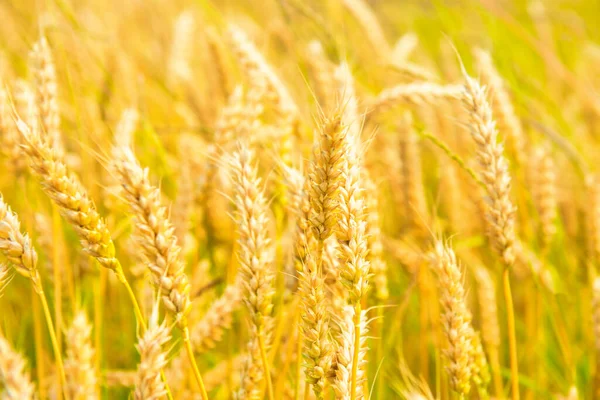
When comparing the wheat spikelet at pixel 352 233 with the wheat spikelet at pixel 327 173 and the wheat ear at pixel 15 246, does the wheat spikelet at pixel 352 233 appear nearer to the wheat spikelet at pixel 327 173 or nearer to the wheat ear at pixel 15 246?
the wheat spikelet at pixel 327 173

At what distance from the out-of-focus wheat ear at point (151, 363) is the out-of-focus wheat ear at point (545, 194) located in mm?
1383

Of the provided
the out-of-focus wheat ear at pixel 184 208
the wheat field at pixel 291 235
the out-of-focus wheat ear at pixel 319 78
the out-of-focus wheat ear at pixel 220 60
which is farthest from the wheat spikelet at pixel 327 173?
the out-of-focus wheat ear at pixel 220 60

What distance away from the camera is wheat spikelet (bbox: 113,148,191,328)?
90 centimetres

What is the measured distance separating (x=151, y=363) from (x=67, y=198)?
12.5 inches

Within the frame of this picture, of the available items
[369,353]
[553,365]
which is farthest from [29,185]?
[553,365]

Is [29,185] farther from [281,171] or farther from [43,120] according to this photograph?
[281,171]

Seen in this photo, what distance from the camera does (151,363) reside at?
823 millimetres

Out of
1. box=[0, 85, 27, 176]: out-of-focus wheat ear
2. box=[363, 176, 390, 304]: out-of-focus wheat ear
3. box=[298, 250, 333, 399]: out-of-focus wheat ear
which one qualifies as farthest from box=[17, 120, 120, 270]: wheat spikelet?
box=[363, 176, 390, 304]: out-of-focus wheat ear

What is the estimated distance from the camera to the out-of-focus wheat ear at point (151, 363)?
2.70 feet

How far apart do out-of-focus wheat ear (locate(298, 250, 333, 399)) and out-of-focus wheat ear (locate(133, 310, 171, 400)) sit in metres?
0.25

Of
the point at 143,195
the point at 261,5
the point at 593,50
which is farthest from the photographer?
the point at 261,5

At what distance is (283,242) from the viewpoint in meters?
1.76

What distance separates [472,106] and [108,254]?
0.78 meters

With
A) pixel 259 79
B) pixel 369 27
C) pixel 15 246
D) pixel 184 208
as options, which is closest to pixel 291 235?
pixel 184 208
